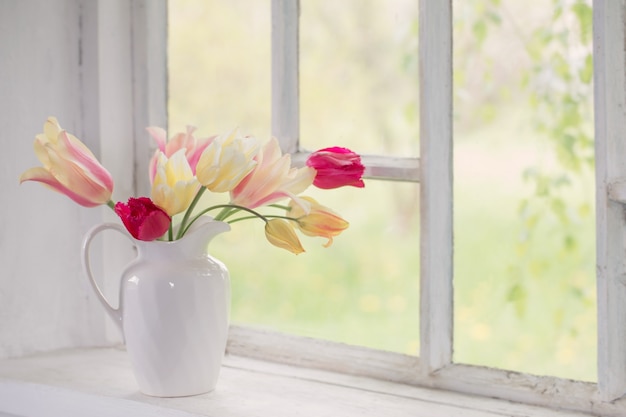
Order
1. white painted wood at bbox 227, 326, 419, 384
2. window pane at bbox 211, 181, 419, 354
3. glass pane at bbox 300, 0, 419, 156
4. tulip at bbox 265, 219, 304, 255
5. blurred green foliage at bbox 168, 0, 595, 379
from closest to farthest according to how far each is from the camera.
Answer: tulip at bbox 265, 219, 304, 255 < white painted wood at bbox 227, 326, 419, 384 < blurred green foliage at bbox 168, 0, 595, 379 < glass pane at bbox 300, 0, 419, 156 < window pane at bbox 211, 181, 419, 354

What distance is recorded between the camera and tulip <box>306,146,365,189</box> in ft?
3.59

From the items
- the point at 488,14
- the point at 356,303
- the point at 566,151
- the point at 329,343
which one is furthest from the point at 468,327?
the point at 329,343

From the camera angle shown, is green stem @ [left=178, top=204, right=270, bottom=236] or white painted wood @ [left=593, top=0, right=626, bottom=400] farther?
green stem @ [left=178, top=204, right=270, bottom=236]

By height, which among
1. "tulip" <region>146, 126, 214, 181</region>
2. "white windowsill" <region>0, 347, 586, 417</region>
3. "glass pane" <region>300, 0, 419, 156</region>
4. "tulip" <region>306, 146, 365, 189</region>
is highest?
"glass pane" <region>300, 0, 419, 156</region>

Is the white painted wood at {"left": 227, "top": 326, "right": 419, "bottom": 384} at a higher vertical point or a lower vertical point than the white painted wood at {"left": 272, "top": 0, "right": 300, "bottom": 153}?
lower

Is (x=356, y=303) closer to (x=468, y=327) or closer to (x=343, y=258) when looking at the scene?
(x=343, y=258)

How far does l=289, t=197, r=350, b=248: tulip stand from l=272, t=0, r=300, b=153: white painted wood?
228mm

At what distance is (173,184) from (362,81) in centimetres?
315

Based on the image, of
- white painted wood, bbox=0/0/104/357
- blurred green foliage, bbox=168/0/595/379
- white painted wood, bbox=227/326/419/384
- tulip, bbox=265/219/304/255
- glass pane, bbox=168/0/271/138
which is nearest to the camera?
tulip, bbox=265/219/304/255

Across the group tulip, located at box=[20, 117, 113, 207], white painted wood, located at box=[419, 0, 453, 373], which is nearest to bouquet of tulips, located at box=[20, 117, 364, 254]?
tulip, located at box=[20, 117, 113, 207]

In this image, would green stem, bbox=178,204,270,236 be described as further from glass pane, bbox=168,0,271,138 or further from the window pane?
the window pane

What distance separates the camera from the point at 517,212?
141 inches

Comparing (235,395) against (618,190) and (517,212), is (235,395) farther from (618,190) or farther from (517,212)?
(517,212)

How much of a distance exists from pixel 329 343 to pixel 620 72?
0.58 m
